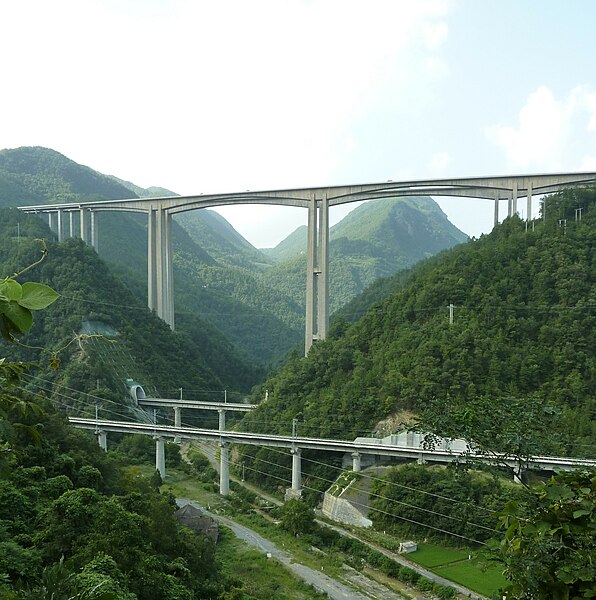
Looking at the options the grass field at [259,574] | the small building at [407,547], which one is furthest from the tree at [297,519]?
the small building at [407,547]

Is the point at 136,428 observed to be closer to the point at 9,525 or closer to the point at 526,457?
the point at 9,525

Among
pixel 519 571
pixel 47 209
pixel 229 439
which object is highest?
pixel 47 209

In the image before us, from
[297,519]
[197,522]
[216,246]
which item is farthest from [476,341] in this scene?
[216,246]

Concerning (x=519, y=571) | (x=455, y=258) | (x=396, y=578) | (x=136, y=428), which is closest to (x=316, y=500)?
(x=396, y=578)

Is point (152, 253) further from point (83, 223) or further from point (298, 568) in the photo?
point (298, 568)

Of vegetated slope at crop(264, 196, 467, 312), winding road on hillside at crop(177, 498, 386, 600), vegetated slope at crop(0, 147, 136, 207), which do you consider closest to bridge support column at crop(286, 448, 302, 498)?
winding road on hillside at crop(177, 498, 386, 600)

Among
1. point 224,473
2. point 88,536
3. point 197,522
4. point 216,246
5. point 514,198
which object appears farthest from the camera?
point 216,246
